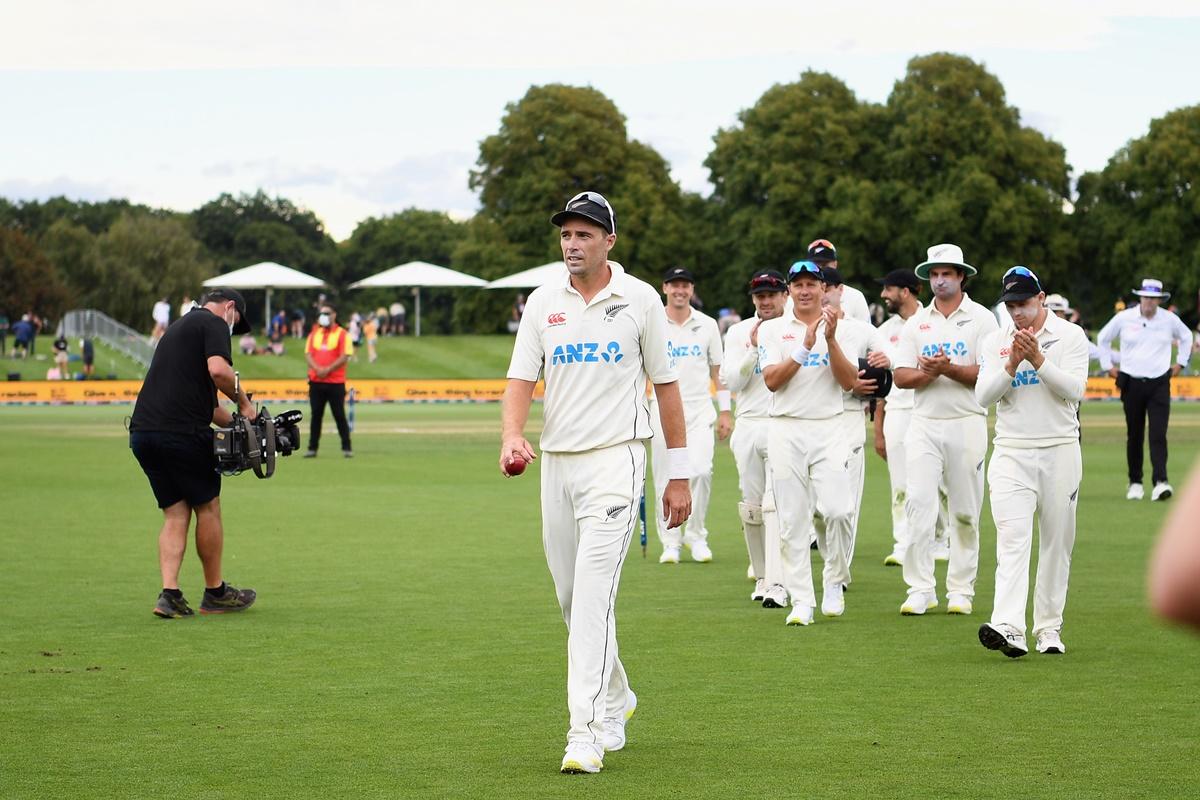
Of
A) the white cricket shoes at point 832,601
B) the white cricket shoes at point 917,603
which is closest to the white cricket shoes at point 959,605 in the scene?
the white cricket shoes at point 917,603

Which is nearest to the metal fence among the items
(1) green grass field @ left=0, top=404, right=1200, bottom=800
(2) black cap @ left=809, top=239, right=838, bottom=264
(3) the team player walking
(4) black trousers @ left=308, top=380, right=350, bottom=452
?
(4) black trousers @ left=308, top=380, right=350, bottom=452

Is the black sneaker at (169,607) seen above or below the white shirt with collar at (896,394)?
below

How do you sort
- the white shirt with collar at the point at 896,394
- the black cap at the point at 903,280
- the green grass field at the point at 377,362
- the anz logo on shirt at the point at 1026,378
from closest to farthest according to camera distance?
the anz logo on shirt at the point at 1026,378 < the black cap at the point at 903,280 < the white shirt with collar at the point at 896,394 < the green grass field at the point at 377,362

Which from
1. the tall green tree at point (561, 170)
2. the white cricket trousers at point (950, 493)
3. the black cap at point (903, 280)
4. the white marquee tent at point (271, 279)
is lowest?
the white cricket trousers at point (950, 493)

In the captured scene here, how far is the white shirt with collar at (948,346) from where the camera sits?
10883mm

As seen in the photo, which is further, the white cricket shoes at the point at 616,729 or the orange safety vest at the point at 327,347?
the orange safety vest at the point at 327,347

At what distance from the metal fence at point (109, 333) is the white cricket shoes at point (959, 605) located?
4763 centimetres

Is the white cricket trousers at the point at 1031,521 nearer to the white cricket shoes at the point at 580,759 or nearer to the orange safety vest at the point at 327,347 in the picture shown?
the white cricket shoes at the point at 580,759

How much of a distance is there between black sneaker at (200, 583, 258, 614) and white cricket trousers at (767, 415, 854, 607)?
3481 millimetres

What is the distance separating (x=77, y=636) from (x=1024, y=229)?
214 ft

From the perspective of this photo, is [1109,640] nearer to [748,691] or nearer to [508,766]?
[748,691]

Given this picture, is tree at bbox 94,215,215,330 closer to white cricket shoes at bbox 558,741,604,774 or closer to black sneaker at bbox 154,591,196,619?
black sneaker at bbox 154,591,196,619

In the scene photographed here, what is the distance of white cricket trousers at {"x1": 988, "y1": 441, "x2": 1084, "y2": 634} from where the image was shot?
359 inches

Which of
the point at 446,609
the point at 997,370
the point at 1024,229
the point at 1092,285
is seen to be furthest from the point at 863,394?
the point at 1092,285
